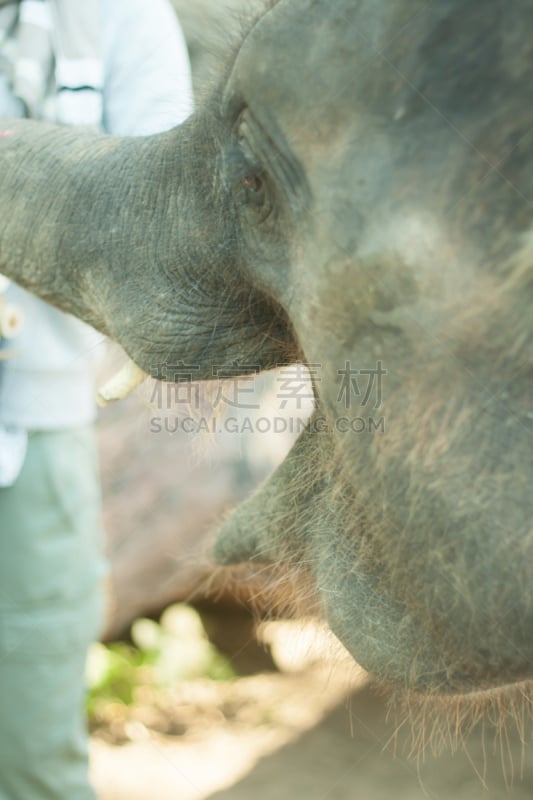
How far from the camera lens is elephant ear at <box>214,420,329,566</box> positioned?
916mm

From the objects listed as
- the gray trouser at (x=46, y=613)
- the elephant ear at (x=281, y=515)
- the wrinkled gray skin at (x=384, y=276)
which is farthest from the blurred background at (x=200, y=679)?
the wrinkled gray skin at (x=384, y=276)

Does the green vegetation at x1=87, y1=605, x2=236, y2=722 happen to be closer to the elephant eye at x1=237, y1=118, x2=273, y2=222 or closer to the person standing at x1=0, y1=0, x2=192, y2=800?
the person standing at x1=0, y1=0, x2=192, y2=800

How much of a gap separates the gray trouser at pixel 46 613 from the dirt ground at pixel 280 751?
2.46 ft

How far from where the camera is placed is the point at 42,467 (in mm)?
1500

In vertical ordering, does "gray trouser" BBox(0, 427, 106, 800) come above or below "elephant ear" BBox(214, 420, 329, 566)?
below

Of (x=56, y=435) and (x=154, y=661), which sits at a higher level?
(x=56, y=435)

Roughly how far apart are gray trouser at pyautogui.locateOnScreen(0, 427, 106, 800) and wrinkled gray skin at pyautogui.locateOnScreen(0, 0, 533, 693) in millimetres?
683

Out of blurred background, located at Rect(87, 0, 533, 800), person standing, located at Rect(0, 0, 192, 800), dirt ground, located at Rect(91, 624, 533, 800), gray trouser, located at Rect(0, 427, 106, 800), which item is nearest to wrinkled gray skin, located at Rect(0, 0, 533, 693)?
person standing, located at Rect(0, 0, 192, 800)

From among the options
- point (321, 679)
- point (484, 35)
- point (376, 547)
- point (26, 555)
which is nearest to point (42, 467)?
point (26, 555)

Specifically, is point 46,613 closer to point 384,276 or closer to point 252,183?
point 252,183

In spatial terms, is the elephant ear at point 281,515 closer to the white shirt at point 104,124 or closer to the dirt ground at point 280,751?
the white shirt at point 104,124

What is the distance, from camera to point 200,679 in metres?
2.62

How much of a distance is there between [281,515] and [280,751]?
1.60m

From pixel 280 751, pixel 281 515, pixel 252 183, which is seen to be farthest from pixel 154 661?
pixel 252 183
